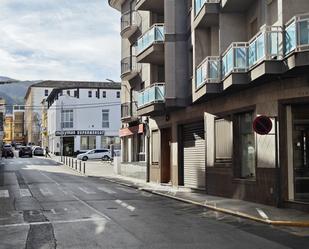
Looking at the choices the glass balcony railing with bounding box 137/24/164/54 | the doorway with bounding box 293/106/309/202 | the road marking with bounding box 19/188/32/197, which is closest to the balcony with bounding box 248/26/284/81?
the doorway with bounding box 293/106/309/202

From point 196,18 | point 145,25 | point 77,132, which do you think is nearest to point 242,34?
point 196,18

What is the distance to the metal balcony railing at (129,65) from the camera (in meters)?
37.1

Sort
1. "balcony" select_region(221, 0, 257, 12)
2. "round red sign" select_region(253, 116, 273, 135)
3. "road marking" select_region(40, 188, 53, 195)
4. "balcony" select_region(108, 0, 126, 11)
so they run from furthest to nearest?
"balcony" select_region(108, 0, 126, 11)
"road marking" select_region(40, 188, 53, 195)
"balcony" select_region(221, 0, 257, 12)
"round red sign" select_region(253, 116, 273, 135)

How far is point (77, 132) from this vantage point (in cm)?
7600

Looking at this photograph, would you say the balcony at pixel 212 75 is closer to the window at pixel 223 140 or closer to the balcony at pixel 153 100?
the window at pixel 223 140

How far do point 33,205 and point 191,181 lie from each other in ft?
32.7

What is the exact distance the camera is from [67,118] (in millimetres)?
77312

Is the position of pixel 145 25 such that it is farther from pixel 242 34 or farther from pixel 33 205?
pixel 33 205

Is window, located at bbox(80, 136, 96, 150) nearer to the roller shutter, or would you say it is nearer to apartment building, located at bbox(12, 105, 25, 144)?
the roller shutter

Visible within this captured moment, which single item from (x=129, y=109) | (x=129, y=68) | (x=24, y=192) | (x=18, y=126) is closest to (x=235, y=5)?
(x=24, y=192)

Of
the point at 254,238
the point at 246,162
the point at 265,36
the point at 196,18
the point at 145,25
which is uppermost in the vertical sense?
the point at 145,25

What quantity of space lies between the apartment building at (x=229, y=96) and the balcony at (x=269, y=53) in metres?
0.03

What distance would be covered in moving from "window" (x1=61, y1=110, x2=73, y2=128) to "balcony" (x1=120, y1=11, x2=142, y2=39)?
129ft

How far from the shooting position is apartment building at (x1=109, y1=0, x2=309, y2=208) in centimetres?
1627
